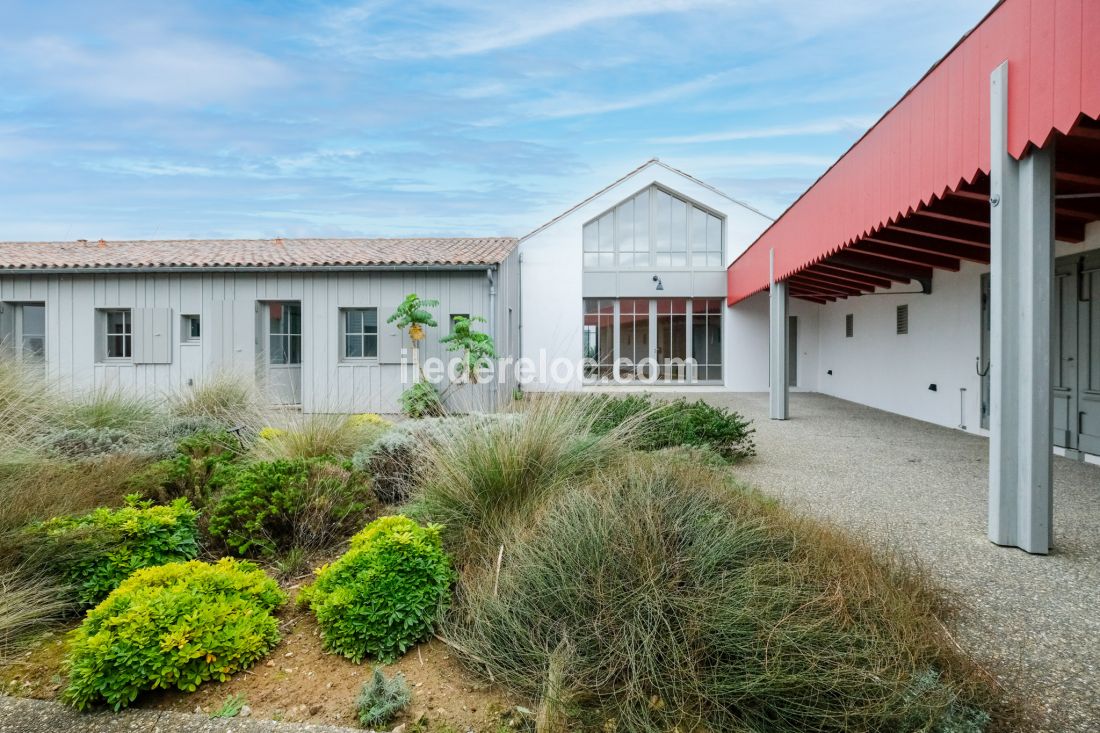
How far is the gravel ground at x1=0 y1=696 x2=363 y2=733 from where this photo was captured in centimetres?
199

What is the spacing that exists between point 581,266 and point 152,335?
11.2m

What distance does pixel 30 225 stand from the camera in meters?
16.5

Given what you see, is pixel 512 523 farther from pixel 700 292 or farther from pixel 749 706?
pixel 700 292

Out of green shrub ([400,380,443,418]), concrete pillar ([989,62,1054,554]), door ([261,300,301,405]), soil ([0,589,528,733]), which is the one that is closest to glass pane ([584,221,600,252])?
green shrub ([400,380,443,418])

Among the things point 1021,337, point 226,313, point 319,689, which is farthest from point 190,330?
point 1021,337

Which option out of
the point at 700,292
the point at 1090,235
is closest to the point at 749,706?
the point at 1090,235

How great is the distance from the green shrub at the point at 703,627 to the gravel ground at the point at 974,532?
33 centimetres

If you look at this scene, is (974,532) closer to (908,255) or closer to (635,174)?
(908,255)

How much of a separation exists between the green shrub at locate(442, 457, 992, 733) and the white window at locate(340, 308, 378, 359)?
1075cm

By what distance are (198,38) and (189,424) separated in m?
4.60

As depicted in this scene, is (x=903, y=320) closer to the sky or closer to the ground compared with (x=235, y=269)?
closer to the ground

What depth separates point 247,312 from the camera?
12.9 m

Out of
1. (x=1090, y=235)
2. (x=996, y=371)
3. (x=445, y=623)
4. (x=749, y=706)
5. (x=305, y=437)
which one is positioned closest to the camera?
(x=749, y=706)

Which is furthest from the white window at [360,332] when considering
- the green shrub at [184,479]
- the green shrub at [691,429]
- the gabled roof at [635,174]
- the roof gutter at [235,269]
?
the green shrub at [184,479]
